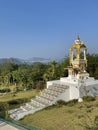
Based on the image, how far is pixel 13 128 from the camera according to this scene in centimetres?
1033

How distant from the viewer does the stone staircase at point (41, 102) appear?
13.8m

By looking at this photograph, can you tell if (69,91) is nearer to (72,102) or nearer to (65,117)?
(72,102)

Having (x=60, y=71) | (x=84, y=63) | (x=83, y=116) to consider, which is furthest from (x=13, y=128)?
(x=60, y=71)

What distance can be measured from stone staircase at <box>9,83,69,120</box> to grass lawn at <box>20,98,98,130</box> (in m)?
0.63

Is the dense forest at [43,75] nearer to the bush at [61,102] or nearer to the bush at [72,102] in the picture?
the bush at [61,102]

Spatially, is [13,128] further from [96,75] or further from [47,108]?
[96,75]

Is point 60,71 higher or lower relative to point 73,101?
higher

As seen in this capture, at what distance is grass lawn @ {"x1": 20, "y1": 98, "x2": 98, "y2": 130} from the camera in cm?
1032

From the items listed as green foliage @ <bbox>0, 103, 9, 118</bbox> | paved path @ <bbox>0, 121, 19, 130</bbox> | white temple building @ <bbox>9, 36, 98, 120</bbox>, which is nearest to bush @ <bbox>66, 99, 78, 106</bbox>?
white temple building @ <bbox>9, 36, 98, 120</bbox>

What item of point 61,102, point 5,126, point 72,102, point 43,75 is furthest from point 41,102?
point 43,75

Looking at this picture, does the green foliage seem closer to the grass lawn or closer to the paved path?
the grass lawn

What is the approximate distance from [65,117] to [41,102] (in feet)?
13.6

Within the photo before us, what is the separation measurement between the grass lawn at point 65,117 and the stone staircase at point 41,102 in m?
0.63

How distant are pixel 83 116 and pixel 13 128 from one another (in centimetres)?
384
